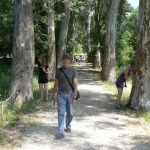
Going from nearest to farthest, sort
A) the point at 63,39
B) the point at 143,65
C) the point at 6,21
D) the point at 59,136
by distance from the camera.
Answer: the point at 59,136
the point at 143,65
the point at 6,21
the point at 63,39

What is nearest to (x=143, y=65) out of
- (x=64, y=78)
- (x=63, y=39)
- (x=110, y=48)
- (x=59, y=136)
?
(x=64, y=78)

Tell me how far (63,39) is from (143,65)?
51.2 ft

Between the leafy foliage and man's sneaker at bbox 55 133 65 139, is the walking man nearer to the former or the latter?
man's sneaker at bbox 55 133 65 139

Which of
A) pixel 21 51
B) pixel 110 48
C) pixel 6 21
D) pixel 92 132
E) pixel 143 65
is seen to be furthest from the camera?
pixel 6 21

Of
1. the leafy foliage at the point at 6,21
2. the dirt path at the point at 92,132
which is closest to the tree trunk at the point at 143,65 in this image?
the dirt path at the point at 92,132

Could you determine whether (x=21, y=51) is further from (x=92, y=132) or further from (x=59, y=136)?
(x=59, y=136)

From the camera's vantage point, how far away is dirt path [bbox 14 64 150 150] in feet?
31.4

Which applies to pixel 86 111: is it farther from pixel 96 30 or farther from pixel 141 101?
pixel 96 30

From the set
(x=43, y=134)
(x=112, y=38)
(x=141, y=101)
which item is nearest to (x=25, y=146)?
(x=43, y=134)

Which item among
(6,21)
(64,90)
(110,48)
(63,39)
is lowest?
(64,90)

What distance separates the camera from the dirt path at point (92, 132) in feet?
31.4

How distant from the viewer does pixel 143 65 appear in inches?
566

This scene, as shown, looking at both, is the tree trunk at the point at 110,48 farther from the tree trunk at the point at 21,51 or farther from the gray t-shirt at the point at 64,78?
the gray t-shirt at the point at 64,78

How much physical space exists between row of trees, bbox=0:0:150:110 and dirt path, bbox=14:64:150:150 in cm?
133
